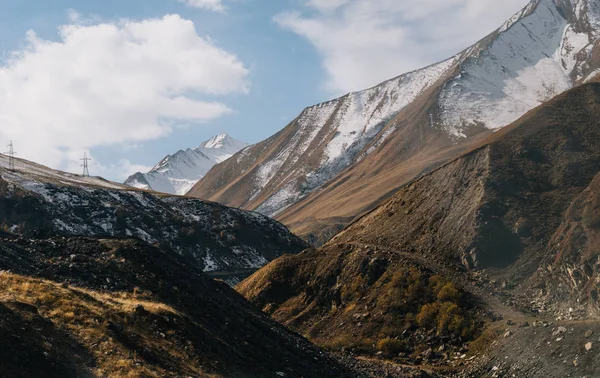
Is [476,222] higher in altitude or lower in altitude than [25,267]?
lower

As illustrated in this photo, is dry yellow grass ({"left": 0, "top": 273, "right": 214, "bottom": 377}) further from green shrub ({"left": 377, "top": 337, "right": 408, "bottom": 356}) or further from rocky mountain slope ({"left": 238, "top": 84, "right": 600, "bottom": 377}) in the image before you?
rocky mountain slope ({"left": 238, "top": 84, "right": 600, "bottom": 377})

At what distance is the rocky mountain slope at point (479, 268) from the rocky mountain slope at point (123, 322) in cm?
1411

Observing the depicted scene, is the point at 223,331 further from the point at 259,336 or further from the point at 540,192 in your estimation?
the point at 540,192

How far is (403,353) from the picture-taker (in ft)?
183

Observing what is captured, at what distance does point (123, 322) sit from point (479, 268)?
130 ft

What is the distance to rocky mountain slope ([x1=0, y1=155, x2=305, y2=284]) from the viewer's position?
124688 millimetres

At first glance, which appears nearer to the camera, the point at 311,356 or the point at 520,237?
the point at 311,356

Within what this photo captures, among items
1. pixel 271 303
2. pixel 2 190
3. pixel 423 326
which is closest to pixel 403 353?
pixel 423 326

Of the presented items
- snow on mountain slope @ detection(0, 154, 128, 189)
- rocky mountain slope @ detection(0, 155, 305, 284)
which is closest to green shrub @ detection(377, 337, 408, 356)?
rocky mountain slope @ detection(0, 155, 305, 284)

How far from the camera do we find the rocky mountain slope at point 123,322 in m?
29.0

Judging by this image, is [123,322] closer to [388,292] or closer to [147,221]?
[388,292]

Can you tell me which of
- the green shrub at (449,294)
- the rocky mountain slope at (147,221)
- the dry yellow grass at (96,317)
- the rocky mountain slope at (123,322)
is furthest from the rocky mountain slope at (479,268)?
the rocky mountain slope at (147,221)

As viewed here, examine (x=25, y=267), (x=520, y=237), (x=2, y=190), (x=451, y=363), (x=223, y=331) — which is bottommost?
(x=451, y=363)

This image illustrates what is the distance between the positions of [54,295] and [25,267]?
19.7ft
